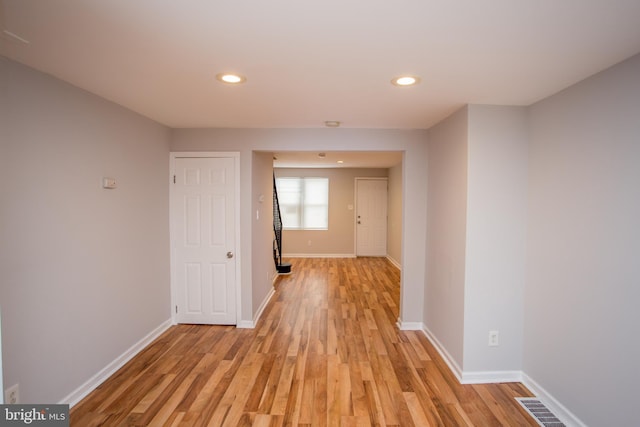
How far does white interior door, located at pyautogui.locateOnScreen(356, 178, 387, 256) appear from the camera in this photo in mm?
8047

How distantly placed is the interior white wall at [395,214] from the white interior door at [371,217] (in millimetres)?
181

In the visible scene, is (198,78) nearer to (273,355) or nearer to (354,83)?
(354,83)

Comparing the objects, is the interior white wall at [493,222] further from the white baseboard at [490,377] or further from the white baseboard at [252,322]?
the white baseboard at [252,322]

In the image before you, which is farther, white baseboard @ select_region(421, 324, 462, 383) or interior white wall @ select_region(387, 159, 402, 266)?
interior white wall @ select_region(387, 159, 402, 266)

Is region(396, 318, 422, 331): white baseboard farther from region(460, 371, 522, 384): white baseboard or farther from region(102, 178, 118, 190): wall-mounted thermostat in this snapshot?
region(102, 178, 118, 190): wall-mounted thermostat

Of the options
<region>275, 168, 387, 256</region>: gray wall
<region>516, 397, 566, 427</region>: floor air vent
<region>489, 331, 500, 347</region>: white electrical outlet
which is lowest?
<region>516, 397, 566, 427</region>: floor air vent

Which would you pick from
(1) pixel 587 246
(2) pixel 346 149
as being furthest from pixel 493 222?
(2) pixel 346 149

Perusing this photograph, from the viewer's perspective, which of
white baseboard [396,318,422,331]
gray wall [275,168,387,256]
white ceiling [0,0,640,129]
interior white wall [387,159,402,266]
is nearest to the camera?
white ceiling [0,0,640,129]

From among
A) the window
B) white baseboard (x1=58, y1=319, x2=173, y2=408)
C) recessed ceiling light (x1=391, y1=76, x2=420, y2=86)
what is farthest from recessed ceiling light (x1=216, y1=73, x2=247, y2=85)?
the window

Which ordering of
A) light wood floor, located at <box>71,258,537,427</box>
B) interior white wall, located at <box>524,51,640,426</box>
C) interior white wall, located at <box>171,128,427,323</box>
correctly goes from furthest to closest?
1. interior white wall, located at <box>171,128,427,323</box>
2. light wood floor, located at <box>71,258,537,427</box>
3. interior white wall, located at <box>524,51,640,426</box>

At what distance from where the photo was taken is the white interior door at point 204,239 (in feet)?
11.7

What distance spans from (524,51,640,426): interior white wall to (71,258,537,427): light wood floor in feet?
1.65

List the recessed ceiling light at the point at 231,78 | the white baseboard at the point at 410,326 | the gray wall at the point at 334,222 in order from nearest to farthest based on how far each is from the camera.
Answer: the recessed ceiling light at the point at 231,78 < the white baseboard at the point at 410,326 < the gray wall at the point at 334,222

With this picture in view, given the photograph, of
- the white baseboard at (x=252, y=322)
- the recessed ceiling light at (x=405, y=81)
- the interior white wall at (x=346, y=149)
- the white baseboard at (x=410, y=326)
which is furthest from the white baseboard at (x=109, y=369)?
the recessed ceiling light at (x=405, y=81)
